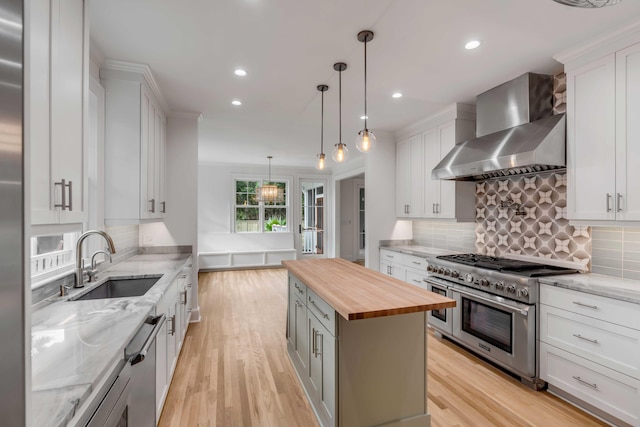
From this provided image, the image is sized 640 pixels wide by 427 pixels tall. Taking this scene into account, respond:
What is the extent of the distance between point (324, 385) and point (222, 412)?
813 millimetres

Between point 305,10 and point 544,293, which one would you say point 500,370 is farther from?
point 305,10

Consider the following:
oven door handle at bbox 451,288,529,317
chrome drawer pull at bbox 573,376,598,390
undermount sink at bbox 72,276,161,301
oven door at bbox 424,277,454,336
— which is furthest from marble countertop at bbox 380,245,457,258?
undermount sink at bbox 72,276,161,301

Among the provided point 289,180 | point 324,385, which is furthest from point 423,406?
point 289,180

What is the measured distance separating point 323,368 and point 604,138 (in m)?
2.62

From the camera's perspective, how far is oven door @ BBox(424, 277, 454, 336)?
3.25 meters

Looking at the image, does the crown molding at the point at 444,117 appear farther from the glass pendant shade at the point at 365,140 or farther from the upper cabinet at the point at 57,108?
the upper cabinet at the point at 57,108

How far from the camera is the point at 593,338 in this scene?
2117 mm

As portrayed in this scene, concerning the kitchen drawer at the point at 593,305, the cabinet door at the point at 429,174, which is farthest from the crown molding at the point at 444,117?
the kitchen drawer at the point at 593,305

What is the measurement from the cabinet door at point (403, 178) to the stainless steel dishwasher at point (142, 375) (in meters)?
3.69

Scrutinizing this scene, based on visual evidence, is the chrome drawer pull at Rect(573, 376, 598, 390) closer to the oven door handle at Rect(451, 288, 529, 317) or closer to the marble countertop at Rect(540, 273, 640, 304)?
the oven door handle at Rect(451, 288, 529, 317)

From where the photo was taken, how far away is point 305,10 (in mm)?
1945

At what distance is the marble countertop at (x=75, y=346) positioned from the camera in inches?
33.4

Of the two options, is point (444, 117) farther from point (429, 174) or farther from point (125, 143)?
point (125, 143)

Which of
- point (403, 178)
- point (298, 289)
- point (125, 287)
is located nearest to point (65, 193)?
point (125, 287)
